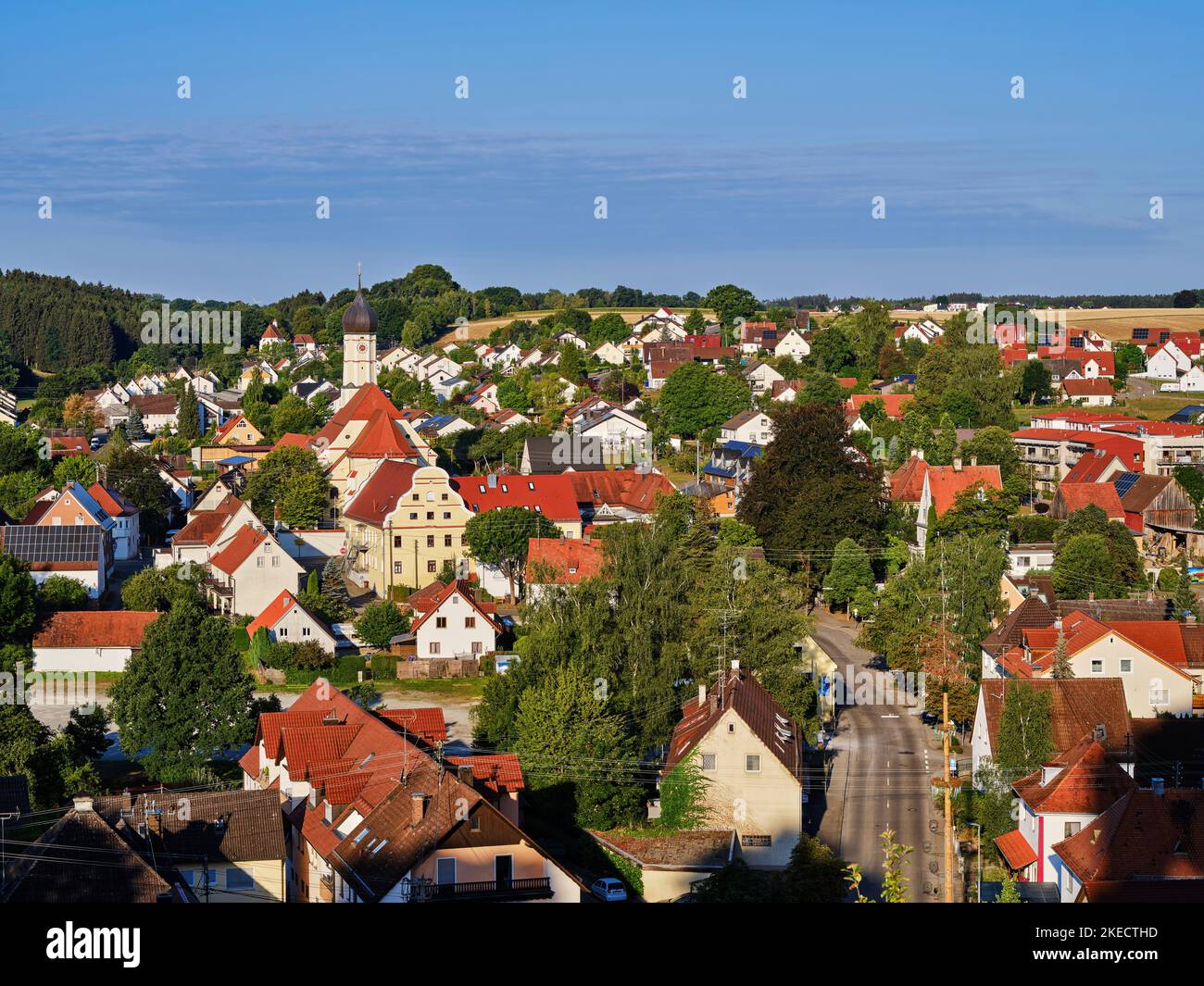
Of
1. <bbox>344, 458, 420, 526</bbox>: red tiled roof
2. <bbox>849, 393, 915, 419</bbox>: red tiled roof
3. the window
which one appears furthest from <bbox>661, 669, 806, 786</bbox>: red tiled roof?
<bbox>849, 393, 915, 419</bbox>: red tiled roof

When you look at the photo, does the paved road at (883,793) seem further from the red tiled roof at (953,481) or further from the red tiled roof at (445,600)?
the red tiled roof at (953,481)

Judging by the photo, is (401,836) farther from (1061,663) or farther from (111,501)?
(111,501)

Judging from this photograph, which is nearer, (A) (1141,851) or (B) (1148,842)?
(A) (1141,851)

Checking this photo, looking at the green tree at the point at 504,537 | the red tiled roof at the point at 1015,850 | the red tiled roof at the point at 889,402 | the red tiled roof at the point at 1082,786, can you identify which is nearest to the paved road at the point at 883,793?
the red tiled roof at the point at 1015,850

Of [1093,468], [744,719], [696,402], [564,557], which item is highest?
[696,402]

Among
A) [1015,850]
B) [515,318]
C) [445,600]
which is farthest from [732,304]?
[1015,850]
